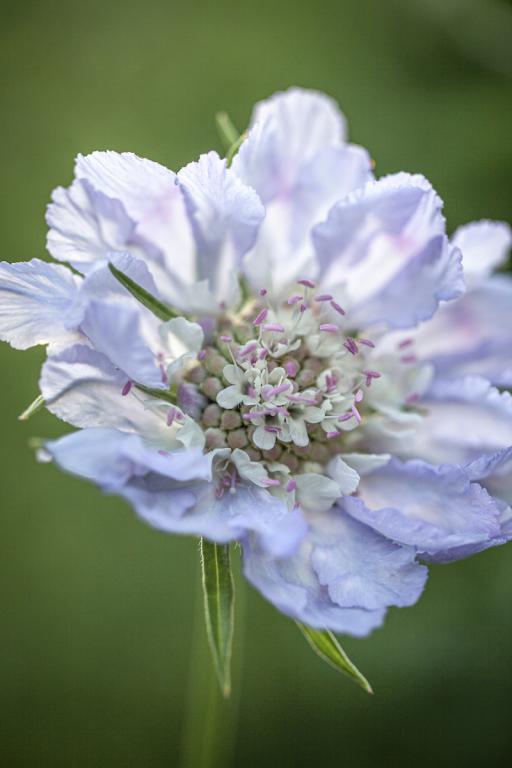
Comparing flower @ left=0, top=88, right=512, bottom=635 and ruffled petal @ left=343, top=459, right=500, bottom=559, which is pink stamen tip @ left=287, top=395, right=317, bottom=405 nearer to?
flower @ left=0, top=88, right=512, bottom=635

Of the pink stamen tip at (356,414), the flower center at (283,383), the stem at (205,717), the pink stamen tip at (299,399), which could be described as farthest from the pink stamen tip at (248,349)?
the stem at (205,717)

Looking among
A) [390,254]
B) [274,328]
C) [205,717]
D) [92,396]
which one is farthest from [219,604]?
[390,254]

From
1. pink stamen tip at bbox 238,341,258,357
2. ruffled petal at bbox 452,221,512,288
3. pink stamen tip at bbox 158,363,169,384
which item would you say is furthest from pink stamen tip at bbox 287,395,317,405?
ruffled petal at bbox 452,221,512,288

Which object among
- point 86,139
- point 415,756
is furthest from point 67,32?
point 415,756

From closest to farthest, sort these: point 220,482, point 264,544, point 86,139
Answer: point 264,544 → point 220,482 → point 86,139

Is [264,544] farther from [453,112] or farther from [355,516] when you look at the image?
[453,112]
